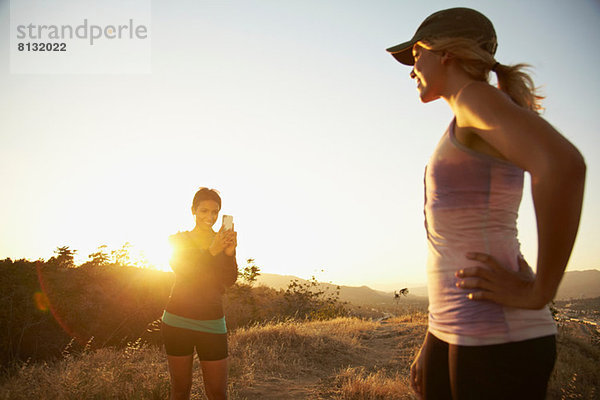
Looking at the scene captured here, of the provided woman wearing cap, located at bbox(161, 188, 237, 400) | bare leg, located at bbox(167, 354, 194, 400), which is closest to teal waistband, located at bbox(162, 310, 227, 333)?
woman wearing cap, located at bbox(161, 188, 237, 400)

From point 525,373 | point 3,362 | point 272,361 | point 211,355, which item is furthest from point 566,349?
point 3,362

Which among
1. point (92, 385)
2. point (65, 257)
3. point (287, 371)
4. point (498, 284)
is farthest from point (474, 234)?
point (65, 257)

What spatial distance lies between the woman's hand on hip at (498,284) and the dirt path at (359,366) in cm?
482

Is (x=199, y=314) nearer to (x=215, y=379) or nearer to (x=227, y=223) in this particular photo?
(x=215, y=379)

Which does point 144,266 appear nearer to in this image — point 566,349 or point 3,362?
point 3,362

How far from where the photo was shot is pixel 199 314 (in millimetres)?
3174

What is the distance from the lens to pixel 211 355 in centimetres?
311

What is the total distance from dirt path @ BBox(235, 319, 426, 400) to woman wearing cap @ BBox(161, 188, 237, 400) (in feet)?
8.84

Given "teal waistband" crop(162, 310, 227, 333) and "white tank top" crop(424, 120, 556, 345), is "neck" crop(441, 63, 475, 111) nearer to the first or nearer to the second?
"white tank top" crop(424, 120, 556, 345)

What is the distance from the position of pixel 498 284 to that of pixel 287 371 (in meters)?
6.82

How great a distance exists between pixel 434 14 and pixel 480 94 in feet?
1.61

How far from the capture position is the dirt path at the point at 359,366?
570 centimetres

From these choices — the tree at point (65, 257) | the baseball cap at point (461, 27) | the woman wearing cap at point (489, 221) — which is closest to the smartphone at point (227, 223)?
the woman wearing cap at point (489, 221)

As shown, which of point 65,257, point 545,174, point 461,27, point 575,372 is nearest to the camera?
point 545,174
